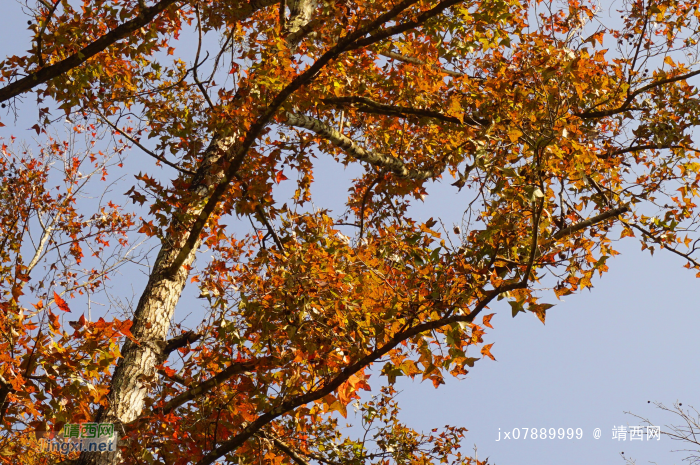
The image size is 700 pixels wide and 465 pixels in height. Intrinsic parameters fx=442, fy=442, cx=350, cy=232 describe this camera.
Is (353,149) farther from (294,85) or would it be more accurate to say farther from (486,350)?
(486,350)

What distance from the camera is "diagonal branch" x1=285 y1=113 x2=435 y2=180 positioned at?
6266 millimetres

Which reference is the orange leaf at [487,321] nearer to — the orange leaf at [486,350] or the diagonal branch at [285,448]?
the orange leaf at [486,350]

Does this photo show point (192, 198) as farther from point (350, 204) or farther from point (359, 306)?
point (350, 204)

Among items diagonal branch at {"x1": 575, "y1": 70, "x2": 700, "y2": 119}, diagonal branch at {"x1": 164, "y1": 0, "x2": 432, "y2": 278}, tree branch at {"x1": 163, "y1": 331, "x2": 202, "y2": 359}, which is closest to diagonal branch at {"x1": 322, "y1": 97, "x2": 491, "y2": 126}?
diagonal branch at {"x1": 164, "y1": 0, "x2": 432, "y2": 278}

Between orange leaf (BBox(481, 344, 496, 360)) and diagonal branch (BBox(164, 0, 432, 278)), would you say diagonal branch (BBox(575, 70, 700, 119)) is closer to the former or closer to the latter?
diagonal branch (BBox(164, 0, 432, 278))

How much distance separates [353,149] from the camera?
6.73 meters

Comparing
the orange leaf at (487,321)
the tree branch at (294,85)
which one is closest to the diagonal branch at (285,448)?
the tree branch at (294,85)

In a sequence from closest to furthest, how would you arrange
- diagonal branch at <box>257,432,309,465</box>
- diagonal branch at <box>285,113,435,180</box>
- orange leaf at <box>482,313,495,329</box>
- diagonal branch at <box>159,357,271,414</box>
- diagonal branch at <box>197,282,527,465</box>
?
diagonal branch at <box>197,282,527,465</box>
orange leaf at <box>482,313,495,329</box>
diagonal branch at <box>159,357,271,414</box>
diagonal branch at <box>257,432,309,465</box>
diagonal branch at <box>285,113,435,180</box>

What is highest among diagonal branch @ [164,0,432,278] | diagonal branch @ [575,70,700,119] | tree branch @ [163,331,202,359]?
diagonal branch @ [575,70,700,119]

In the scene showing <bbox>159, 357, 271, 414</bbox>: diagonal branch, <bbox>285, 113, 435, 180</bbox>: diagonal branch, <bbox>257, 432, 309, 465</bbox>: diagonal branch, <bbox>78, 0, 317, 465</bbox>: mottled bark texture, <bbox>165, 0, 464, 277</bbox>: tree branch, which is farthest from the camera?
<bbox>285, 113, 435, 180</bbox>: diagonal branch

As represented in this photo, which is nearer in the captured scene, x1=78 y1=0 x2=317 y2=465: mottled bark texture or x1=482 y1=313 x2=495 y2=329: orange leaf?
x1=482 y1=313 x2=495 y2=329: orange leaf

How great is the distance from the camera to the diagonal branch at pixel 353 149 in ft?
20.6

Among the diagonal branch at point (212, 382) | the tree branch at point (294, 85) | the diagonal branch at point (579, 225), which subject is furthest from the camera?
the diagonal branch at point (212, 382)

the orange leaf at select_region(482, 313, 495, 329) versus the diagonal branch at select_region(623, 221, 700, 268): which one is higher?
the diagonal branch at select_region(623, 221, 700, 268)
